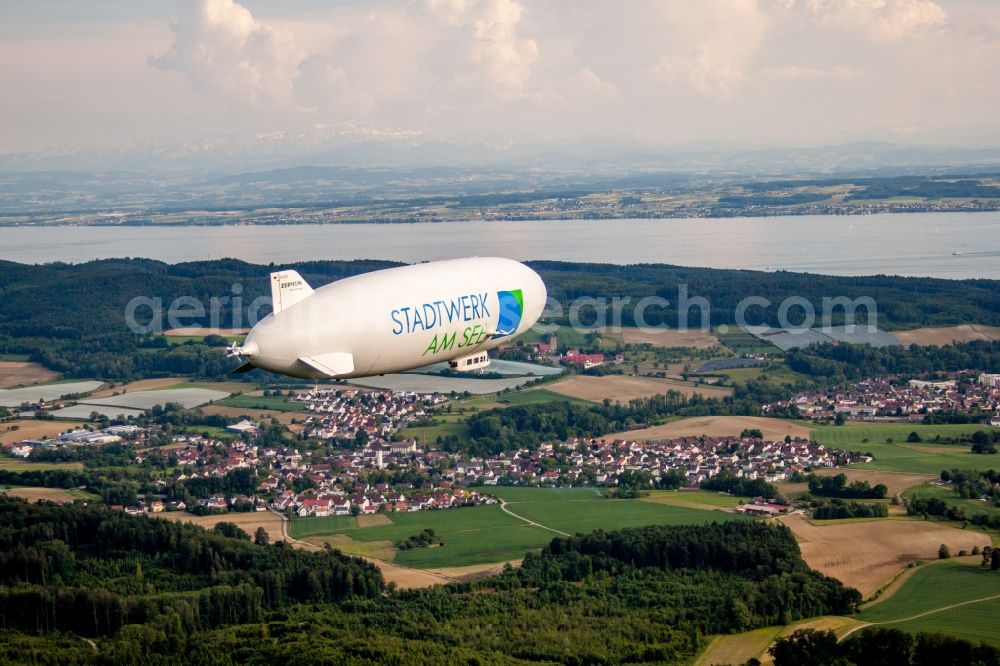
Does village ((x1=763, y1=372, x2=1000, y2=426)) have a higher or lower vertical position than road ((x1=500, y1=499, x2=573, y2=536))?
higher

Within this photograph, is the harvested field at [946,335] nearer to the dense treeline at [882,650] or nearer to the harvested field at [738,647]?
the harvested field at [738,647]

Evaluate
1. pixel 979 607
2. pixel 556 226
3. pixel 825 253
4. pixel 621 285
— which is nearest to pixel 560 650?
pixel 979 607

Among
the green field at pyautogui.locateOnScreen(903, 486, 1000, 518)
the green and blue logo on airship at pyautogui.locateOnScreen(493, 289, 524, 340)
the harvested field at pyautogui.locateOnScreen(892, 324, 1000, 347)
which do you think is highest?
the green and blue logo on airship at pyautogui.locateOnScreen(493, 289, 524, 340)

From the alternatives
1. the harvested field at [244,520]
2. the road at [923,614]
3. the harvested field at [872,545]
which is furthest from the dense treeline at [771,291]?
the road at [923,614]

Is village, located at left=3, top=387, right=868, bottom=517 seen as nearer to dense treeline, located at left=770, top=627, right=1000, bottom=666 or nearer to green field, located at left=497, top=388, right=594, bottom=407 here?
green field, located at left=497, top=388, right=594, bottom=407

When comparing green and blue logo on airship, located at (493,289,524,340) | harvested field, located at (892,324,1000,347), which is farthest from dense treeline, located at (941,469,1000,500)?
harvested field, located at (892,324,1000,347)

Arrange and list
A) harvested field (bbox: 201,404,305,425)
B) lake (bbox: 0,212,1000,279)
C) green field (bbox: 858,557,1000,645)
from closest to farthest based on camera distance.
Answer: green field (bbox: 858,557,1000,645)
harvested field (bbox: 201,404,305,425)
lake (bbox: 0,212,1000,279)

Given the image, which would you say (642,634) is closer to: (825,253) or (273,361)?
(273,361)
